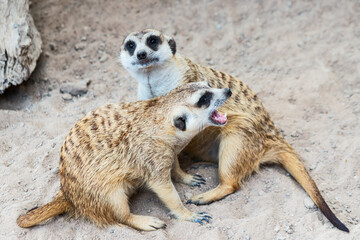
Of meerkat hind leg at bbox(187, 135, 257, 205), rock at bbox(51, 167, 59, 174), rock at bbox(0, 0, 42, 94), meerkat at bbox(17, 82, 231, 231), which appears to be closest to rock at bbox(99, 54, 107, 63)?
rock at bbox(0, 0, 42, 94)

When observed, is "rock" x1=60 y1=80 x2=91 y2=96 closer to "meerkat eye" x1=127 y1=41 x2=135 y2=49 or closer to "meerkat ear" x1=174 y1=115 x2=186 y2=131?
"meerkat eye" x1=127 y1=41 x2=135 y2=49

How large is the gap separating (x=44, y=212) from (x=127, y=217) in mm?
448

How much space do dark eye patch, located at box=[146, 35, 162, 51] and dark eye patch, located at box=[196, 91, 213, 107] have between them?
71 centimetres

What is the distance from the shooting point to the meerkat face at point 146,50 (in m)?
2.85

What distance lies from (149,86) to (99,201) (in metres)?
0.90

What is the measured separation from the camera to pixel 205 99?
2348mm

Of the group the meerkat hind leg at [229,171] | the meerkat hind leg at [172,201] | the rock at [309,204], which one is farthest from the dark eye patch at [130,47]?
the rock at [309,204]

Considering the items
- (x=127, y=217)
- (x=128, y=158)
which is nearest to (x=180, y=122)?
(x=128, y=158)

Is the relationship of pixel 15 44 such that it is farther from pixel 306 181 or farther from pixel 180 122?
pixel 306 181

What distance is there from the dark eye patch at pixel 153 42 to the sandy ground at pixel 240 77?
878 millimetres

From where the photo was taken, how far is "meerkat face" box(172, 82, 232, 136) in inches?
92.2

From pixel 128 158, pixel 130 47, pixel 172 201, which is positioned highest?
pixel 130 47

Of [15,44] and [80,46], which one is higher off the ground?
[15,44]

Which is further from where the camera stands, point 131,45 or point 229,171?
point 131,45
